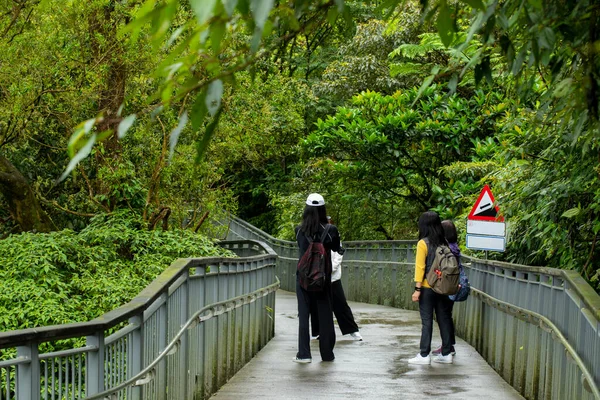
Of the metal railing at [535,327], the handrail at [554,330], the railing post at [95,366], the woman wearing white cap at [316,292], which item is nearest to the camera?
the railing post at [95,366]

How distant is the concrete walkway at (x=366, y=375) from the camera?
10164 millimetres

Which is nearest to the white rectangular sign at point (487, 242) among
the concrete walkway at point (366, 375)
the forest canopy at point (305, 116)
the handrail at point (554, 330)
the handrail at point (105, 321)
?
the forest canopy at point (305, 116)

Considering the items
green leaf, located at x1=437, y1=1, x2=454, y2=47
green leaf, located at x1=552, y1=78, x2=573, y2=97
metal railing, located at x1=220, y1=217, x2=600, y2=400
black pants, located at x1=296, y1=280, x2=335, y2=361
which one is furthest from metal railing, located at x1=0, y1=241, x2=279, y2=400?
metal railing, located at x1=220, y1=217, x2=600, y2=400

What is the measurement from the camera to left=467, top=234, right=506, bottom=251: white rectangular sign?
14609 millimetres

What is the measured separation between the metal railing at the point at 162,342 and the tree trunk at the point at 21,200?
4.84 metres

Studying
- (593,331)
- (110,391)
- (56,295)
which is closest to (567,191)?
(593,331)

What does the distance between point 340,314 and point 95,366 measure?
9448mm

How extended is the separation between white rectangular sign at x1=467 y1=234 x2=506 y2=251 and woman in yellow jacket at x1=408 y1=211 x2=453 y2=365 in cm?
250

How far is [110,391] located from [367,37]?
24632 mm

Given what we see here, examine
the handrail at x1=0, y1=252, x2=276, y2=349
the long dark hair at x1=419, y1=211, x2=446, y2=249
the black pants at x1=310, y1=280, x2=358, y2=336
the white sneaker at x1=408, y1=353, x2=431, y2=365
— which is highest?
the long dark hair at x1=419, y1=211, x2=446, y2=249

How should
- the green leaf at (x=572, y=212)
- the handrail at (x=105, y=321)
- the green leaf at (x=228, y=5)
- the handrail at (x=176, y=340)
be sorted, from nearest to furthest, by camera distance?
the green leaf at (x=228, y=5) < the handrail at (x=105, y=321) < the handrail at (x=176, y=340) < the green leaf at (x=572, y=212)

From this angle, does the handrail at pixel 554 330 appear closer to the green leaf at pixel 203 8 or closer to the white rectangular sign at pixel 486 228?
the white rectangular sign at pixel 486 228

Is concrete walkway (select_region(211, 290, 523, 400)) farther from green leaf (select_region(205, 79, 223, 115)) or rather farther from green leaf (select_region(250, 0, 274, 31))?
green leaf (select_region(250, 0, 274, 31))

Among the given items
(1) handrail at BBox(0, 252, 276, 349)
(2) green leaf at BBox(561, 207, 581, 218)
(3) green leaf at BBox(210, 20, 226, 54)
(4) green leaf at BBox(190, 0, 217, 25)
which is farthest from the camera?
(2) green leaf at BBox(561, 207, 581, 218)
